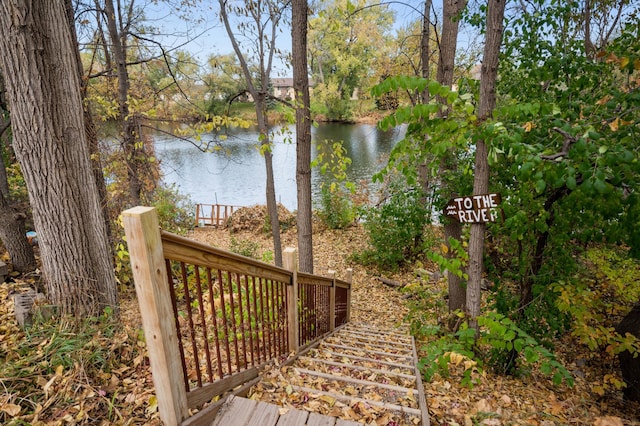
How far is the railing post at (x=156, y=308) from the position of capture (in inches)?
53.5

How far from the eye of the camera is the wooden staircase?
5.85ft

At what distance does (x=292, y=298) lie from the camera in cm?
294

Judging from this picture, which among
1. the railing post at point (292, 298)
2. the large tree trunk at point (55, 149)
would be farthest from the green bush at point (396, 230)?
the large tree trunk at point (55, 149)

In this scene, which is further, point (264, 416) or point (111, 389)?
point (111, 389)

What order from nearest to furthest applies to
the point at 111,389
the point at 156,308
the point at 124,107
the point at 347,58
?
the point at 156,308, the point at 111,389, the point at 124,107, the point at 347,58

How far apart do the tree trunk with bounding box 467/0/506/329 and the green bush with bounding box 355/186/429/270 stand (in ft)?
14.9

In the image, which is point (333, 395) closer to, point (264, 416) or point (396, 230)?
point (264, 416)

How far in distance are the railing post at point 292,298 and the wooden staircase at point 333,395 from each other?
0.19 metres

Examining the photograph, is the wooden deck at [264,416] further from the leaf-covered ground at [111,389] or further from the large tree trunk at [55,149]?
the large tree trunk at [55,149]

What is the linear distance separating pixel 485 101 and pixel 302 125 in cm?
284

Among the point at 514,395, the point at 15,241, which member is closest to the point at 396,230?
the point at 514,395

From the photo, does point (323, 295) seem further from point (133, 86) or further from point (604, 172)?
point (133, 86)

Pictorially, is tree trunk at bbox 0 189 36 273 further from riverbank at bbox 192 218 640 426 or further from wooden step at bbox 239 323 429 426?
riverbank at bbox 192 218 640 426

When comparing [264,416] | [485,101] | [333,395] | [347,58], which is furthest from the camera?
[347,58]
